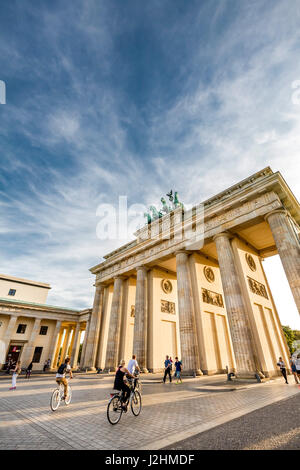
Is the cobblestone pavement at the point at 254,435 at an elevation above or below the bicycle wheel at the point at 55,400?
below

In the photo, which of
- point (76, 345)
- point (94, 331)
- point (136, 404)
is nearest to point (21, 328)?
point (76, 345)

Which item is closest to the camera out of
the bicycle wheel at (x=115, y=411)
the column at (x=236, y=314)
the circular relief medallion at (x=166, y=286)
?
the bicycle wheel at (x=115, y=411)

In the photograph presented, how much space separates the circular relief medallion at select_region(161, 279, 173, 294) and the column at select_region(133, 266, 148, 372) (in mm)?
2803

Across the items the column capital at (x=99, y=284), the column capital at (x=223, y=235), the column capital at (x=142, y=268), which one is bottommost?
the column capital at (x=223, y=235)

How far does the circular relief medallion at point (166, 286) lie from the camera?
80.8 feet

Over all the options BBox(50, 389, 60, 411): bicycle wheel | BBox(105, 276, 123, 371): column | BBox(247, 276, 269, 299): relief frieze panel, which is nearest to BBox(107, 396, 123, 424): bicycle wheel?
BBox(50, 389, 60, 411): bicycle wheel

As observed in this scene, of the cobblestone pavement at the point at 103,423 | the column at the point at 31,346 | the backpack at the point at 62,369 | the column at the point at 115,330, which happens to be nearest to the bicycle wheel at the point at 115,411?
the cobblestone pavement at the point at 103,423

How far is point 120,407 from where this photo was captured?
222 inches

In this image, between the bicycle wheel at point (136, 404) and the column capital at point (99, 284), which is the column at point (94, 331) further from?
the bicycle wheel at point (136, 404)

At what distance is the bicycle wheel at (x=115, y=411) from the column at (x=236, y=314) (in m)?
10.4

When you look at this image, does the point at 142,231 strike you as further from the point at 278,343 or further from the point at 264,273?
the point at 278,343

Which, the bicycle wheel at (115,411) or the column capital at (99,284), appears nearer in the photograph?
the bicycle wheel at (115,411)

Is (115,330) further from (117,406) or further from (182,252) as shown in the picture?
(117,406)

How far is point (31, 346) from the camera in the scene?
3241 cm
